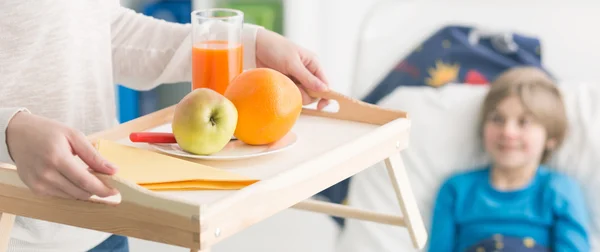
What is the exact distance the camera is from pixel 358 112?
1163 mm

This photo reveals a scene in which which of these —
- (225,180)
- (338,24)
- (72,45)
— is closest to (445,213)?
(338,24)

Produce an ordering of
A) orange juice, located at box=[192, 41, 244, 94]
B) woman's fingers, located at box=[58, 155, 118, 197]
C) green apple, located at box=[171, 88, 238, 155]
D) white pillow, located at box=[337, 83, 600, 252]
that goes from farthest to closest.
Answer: white pillow, located at box=[337, 83, 600, 252], orange juice, located at box=[192, 41, 244, 94], green apple, located at box=[171, 88, 238, 155], woman's fingers, located at box=[58, 155, 118, 197]

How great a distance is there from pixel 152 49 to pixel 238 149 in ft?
1.02

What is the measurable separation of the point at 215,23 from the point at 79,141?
348 millimetres

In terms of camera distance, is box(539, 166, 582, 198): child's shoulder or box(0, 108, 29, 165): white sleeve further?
box(539, 166, 582, 198): child's shoulder

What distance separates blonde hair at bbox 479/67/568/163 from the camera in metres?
2.17

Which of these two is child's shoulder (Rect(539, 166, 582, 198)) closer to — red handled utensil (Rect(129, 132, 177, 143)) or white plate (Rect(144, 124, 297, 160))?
white plate (Rect(144, 124, 297, 160))

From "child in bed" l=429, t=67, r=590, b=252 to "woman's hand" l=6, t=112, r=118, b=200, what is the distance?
1.47 meters

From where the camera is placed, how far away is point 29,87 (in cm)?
113

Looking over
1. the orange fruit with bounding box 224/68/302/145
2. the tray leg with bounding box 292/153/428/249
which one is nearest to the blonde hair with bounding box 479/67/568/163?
the tray leg with bounding box 292/153/428/249

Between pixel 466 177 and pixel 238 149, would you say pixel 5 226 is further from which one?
pixel 466 177

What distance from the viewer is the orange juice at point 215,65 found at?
1.10 m

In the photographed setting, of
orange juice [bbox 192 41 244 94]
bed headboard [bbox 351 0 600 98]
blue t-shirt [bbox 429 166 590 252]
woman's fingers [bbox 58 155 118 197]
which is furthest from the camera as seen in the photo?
bed headboard [bbox 351 0 600 98]

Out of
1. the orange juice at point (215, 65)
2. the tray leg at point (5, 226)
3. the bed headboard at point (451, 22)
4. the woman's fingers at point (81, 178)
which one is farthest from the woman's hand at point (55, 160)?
the bed headboard at point (451, 22)
